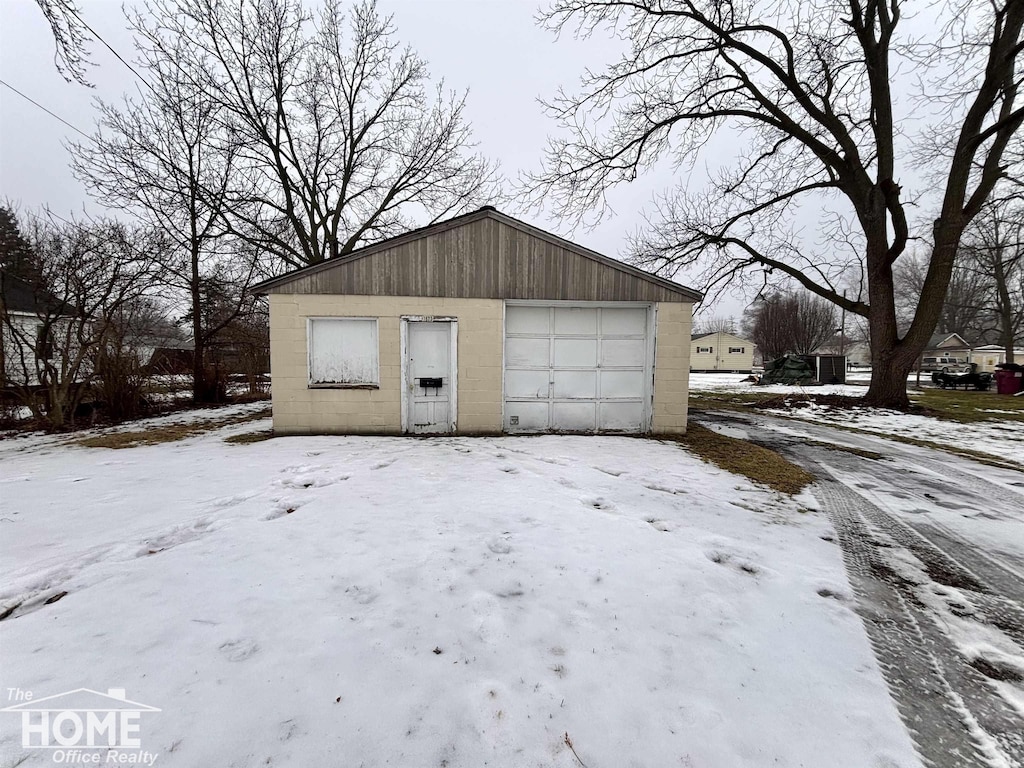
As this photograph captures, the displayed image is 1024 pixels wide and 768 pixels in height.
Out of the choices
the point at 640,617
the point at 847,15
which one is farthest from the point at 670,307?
the point at 847,15

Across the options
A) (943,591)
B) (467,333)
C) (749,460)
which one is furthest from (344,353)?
(943,591)

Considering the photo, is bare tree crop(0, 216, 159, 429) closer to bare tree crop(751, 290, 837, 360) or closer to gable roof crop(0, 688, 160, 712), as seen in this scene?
gable roof crop(0, 688, 160, 712)

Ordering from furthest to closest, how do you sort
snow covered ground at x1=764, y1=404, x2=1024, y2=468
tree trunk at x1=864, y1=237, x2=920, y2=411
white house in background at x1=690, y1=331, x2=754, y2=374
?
white house in background at x1=690, y1=331, x2=754, y2=374 → tree trunk at x1=864, y1=237, x2=920, y2=411 → snow covered ground at x1=764, y1=404, x2=1024, y2=468

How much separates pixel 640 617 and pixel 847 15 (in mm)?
17976

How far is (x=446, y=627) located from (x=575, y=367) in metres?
6.07

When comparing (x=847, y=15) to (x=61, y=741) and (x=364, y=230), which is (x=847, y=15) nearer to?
(x=364, y=230)

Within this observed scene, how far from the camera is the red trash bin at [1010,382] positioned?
16.3 meters

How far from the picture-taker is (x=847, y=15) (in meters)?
11.7

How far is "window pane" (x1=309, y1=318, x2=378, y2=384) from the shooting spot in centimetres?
732

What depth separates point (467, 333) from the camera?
24.3ft

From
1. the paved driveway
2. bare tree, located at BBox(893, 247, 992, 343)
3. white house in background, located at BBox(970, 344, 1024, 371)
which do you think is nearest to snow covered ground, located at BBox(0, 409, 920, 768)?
the paved driveway

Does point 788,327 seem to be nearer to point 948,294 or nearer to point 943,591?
point 948,294

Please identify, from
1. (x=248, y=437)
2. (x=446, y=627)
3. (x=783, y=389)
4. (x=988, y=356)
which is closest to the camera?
(x=446, y=627)

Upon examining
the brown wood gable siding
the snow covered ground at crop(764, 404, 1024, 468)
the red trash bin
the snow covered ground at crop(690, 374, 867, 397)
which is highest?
the brown wood gable siding
